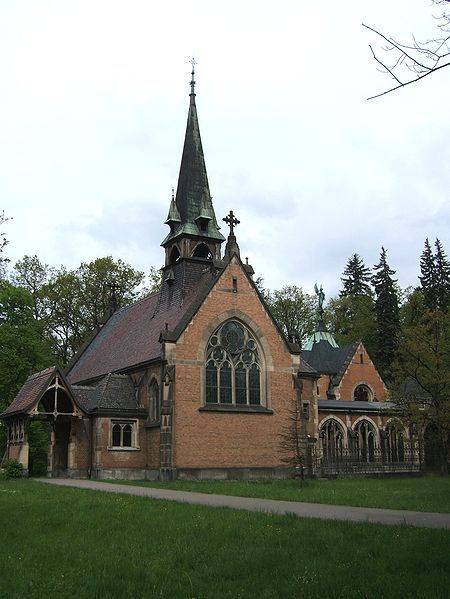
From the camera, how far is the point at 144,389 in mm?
34750

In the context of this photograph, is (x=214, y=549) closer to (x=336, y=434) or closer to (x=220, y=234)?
(x=220, y=234)

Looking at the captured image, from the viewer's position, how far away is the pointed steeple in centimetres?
3916

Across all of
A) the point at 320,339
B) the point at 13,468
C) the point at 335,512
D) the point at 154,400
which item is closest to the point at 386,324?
the point at 320,339

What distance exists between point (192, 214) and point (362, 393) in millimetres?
22772

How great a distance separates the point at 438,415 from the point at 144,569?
30.3 meters

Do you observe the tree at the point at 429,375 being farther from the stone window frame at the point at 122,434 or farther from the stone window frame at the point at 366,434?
the stone window frame at the point at 122,434

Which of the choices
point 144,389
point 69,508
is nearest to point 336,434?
point 144,389

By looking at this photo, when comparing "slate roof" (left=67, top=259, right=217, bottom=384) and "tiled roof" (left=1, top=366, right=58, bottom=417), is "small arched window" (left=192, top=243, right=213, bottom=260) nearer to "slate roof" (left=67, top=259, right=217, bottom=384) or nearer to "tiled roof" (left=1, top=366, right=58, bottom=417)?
"slate roof" (left=67, top=259, right=217, bottom=384)

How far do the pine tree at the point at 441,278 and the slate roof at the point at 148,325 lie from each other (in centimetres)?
3739

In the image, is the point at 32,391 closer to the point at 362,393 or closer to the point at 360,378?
the point at 360,378

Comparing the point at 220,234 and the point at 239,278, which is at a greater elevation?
the point at 220,234

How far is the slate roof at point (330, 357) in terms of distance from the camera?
175 ft

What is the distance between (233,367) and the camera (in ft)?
113

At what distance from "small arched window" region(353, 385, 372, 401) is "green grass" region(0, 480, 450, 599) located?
41.5m
